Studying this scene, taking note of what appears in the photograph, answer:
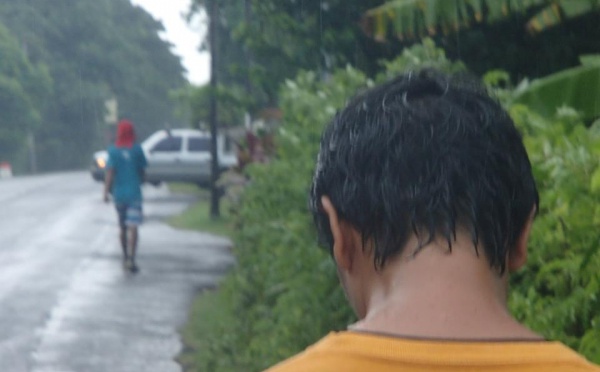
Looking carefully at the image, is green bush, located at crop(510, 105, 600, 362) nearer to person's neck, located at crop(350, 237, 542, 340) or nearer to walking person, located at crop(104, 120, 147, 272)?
person's neck, located at crop(350, 237, 542, 340)

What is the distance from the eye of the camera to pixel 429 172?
1.93 m

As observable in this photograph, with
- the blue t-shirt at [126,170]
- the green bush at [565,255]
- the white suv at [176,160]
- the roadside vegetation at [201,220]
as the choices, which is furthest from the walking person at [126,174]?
the white suv at [176,160]

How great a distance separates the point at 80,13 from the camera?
274 ft

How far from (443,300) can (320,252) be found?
132 inches

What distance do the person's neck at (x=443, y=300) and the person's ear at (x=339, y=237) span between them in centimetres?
10

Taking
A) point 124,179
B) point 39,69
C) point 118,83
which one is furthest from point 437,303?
point 118,83

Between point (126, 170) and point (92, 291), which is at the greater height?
point (126, 170)

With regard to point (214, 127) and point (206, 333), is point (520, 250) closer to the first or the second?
point (206, 333)

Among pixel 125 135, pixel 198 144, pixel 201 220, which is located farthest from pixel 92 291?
pixel 198 144

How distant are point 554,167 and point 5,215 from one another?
75.5ft

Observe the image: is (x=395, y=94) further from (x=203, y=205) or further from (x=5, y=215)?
(x=203, y=205)

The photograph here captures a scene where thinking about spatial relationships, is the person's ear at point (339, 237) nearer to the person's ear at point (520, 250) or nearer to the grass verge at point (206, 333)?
the person's ear at point (520, 250)

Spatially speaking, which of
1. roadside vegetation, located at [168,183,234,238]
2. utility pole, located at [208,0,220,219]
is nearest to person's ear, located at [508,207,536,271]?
roadside vegetation, located at [168,183,234,238]

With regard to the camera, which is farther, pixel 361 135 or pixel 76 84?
pixel 76 84
